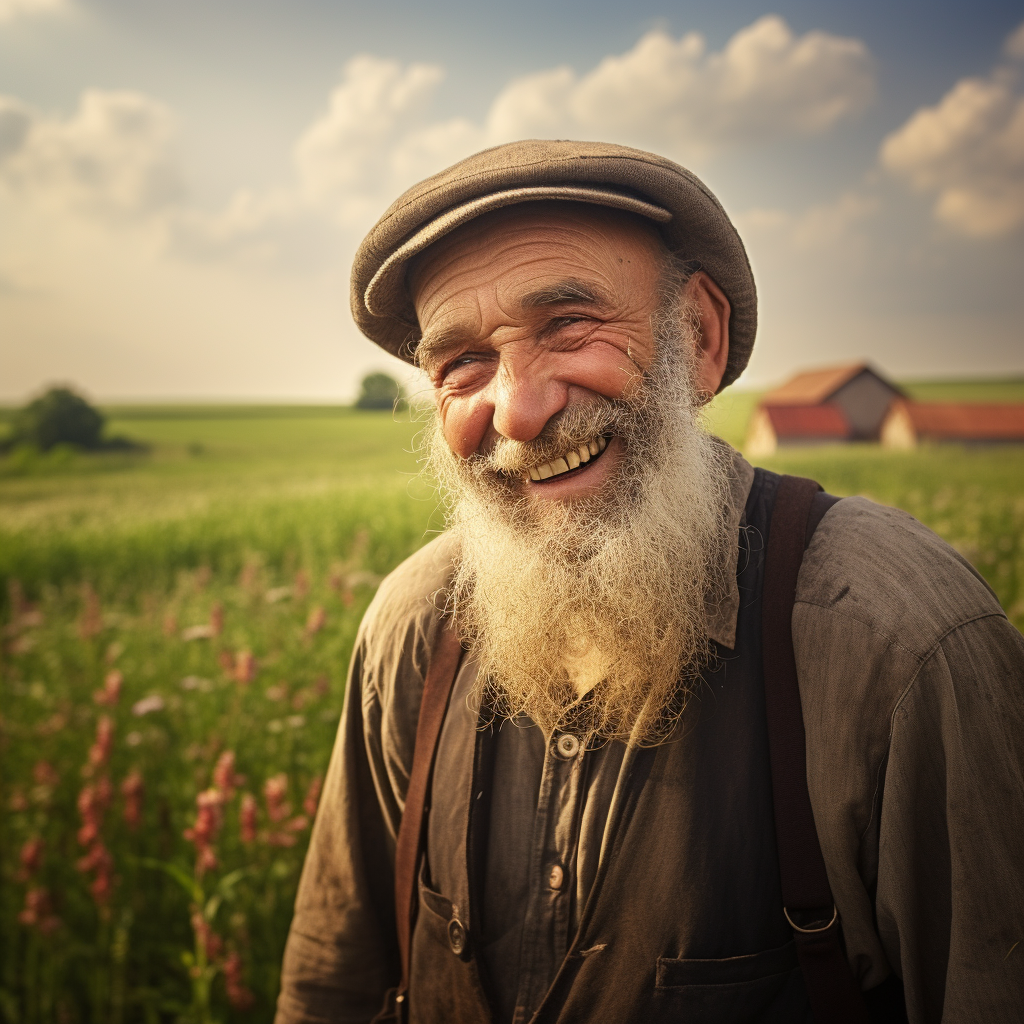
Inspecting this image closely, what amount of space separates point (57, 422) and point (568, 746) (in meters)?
14.7

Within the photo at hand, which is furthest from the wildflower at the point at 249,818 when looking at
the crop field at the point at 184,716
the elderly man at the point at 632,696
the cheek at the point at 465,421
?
the cheek at the point at 465,421

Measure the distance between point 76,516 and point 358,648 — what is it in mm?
8934

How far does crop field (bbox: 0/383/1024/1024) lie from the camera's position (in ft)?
8.33

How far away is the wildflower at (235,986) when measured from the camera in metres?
2.23

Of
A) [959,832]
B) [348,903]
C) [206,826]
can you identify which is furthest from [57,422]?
[959,832]

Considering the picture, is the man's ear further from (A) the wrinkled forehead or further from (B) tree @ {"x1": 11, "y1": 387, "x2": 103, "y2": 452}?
(B) tree @ {"x1": 11, "y1": 387, "x2": 103, "y2": 452}

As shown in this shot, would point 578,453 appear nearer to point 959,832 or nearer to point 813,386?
point 959,832

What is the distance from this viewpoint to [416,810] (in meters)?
1.45

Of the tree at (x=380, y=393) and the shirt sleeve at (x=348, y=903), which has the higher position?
the tree at (x=380, y=393)

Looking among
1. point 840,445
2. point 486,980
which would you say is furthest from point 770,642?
point 840,445

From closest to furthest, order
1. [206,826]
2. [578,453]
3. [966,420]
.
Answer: [578,453] < [206,826] < [966,420]

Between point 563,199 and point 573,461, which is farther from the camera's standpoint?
point 573,461

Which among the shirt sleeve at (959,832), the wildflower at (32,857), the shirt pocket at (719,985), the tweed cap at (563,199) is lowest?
the wildflower at (32,857)

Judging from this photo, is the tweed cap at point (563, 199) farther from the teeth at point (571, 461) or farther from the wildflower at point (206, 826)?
the wildflower at point (206, 826)
